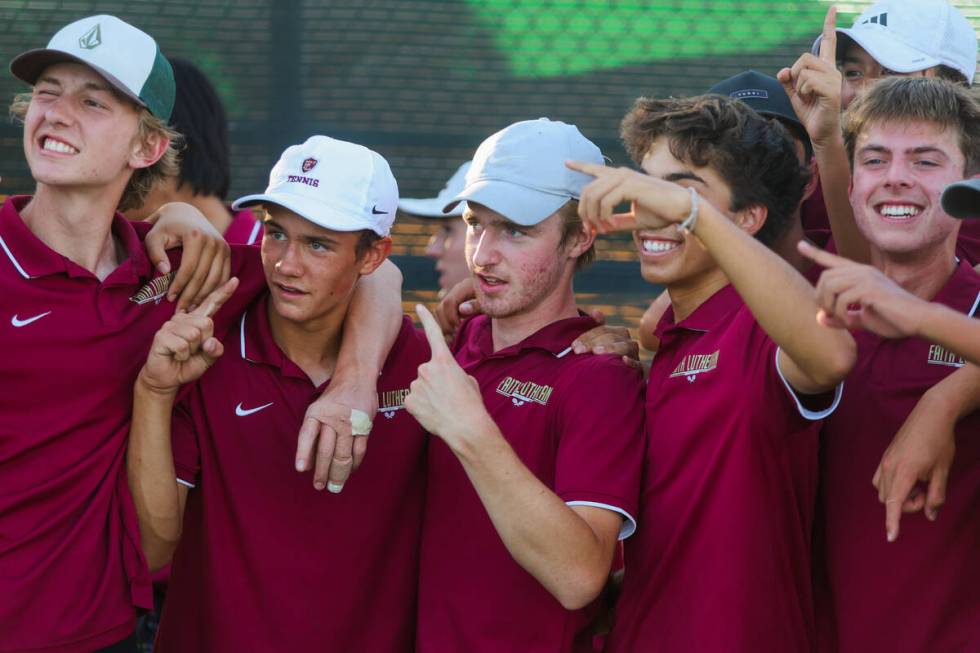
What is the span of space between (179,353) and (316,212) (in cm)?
53

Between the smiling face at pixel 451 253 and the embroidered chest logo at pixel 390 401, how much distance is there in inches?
43.2

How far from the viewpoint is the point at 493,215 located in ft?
10.1

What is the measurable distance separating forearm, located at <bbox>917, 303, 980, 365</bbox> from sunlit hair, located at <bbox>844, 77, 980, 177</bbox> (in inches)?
27.4

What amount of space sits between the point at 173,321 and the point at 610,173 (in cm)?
99

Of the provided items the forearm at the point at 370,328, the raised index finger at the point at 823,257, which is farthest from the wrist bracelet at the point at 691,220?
the forearm at the point at 370,328

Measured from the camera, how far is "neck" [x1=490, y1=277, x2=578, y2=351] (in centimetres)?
307

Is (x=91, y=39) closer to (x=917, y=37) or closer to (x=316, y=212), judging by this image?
(x=316, y=212)

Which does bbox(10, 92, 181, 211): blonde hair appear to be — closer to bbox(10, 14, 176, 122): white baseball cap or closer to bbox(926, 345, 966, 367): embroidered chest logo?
bbox(10, 14, 176, 122): white baseball cap

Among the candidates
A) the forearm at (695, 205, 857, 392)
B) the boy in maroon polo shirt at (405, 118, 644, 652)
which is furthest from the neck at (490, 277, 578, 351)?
the forearm at (695, 205, 857, 392)

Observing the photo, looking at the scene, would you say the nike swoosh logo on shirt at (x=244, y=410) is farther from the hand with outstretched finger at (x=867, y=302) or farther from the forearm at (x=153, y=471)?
the hand with outstretched finger at (x=867, y=302)

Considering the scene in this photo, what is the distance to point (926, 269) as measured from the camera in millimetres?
2809

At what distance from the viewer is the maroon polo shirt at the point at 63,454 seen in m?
2.75

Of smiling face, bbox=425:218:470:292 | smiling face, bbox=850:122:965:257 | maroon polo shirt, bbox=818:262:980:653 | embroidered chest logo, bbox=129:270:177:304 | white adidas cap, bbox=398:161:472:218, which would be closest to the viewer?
maroon polo shirt, bbox=818:262:980:653

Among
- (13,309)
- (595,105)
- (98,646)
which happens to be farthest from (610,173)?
(595,105)
